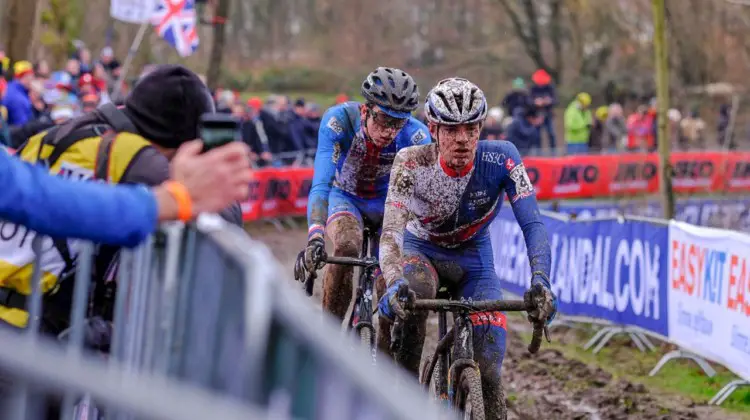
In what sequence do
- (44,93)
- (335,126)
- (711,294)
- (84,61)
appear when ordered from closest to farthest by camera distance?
1. (335,126)
2. (711,294)
3. (44,93)
4. (84,61)

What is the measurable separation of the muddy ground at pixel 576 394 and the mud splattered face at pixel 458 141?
119 inches

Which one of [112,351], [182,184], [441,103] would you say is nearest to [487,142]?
[441,103]

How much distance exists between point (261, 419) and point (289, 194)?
19.9 m

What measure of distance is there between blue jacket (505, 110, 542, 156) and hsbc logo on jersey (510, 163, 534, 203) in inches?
835

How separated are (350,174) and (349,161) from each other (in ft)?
0.32

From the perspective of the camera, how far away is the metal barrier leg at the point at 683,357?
35.0 ft

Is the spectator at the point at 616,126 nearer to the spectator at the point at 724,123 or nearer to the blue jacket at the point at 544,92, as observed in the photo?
the blue jacket at the point at 544,92

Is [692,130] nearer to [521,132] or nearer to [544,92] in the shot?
[544,92]

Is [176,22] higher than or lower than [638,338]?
higher

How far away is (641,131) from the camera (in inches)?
1358

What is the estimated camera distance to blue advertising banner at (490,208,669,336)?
11.4 m

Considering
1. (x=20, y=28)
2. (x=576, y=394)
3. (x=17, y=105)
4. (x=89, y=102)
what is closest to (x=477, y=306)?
(x=576, y=394)

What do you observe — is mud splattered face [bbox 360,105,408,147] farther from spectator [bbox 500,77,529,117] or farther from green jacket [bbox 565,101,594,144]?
green jacket [bbox 565,101,594,144]

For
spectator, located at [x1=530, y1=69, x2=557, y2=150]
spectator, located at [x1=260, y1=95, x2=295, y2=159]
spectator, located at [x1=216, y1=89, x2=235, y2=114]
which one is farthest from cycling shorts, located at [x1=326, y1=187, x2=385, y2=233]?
spectator, located at [x1=530, y1=69, x2=557, y2=150]
